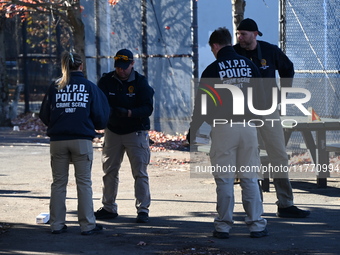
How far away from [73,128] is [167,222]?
1639mm

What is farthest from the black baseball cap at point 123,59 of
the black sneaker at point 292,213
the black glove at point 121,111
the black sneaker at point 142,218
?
the black sneaker at point 292,213

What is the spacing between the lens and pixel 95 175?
37.5ft

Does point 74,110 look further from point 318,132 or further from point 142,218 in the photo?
point 318,132

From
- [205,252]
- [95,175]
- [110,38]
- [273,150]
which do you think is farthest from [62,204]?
[110,38]

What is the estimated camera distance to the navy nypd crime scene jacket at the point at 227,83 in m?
6.82

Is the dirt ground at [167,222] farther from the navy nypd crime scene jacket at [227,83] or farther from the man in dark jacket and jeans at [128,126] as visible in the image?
the navy nypd crime scene jacket at [227,83]

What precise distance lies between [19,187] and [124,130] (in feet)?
10.2

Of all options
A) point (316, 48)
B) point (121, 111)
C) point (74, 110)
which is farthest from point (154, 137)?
point (74, 110)

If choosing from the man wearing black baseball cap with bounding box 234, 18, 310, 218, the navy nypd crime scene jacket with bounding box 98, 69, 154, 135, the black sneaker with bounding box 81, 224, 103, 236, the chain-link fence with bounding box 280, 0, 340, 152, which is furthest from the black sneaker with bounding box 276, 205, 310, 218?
the chain-link fence with bounding box 280, 0, 340, 152

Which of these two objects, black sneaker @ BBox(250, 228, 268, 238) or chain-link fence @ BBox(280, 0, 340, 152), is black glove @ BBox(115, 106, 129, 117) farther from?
chain-link fence @ BBox(280, 0, 340, 152)

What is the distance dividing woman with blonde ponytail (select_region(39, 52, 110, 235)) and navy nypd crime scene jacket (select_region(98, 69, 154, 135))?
54cm

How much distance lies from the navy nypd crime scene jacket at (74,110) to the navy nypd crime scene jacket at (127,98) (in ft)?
1.91

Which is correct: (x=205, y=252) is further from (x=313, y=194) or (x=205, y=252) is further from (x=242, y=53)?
(x=313, y=194)

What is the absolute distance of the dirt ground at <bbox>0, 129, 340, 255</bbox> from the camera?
6.59 meters
